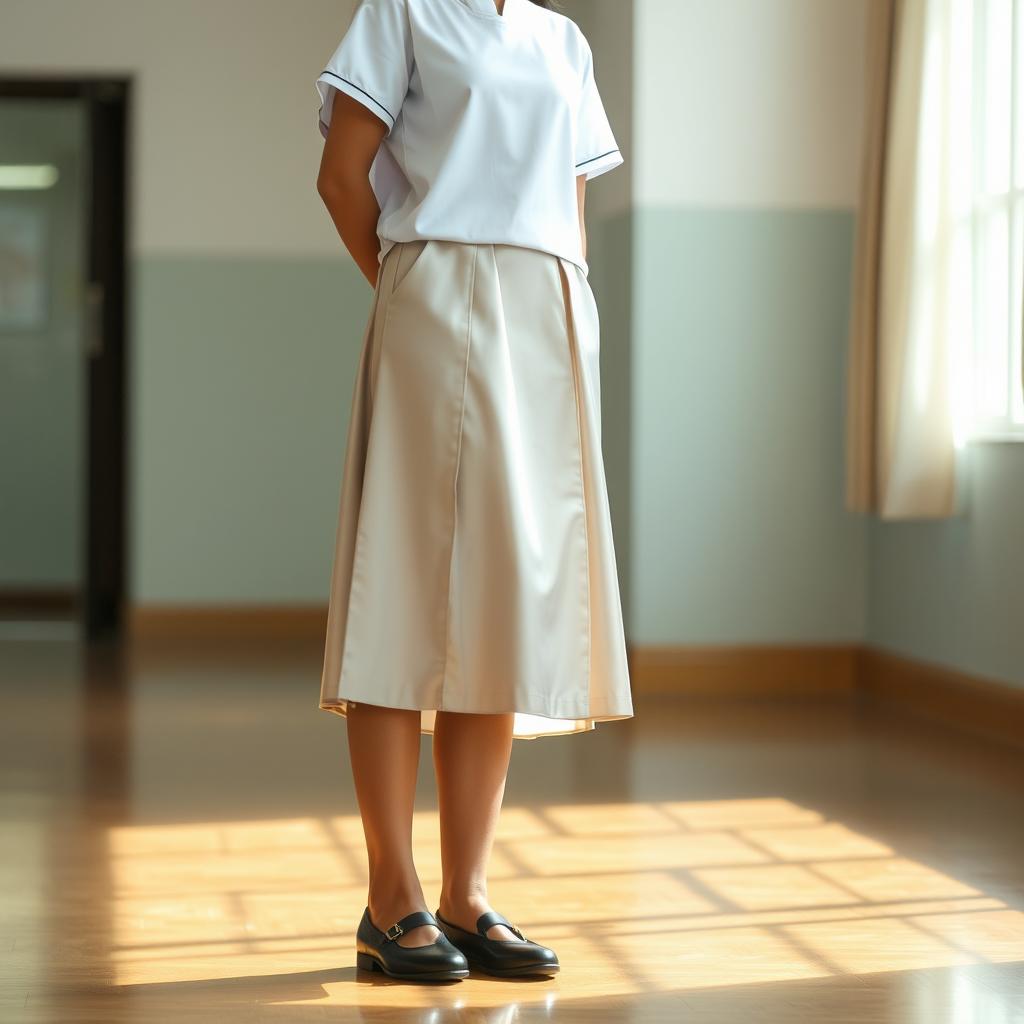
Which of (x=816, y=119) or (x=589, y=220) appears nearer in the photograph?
(x=816, y=119)

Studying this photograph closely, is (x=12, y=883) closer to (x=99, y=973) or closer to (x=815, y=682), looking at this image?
(x=99, y=973)

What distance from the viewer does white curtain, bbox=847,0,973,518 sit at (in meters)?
4.34

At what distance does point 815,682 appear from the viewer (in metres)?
4.95

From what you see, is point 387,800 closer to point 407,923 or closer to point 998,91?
point 407,923

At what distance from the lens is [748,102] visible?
15.7 ft

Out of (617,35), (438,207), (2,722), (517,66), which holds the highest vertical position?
(617,35)

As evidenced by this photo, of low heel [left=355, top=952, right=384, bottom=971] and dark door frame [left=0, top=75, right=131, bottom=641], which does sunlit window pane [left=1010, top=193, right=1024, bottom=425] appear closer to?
low heel [left=355, top=952, right=384, bottom=971]

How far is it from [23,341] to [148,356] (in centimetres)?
125

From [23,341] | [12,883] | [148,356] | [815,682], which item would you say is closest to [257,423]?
[148,356]

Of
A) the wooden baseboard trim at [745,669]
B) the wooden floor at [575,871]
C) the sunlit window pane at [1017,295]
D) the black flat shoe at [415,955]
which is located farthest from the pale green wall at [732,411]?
the black flat shoe at [415,955]

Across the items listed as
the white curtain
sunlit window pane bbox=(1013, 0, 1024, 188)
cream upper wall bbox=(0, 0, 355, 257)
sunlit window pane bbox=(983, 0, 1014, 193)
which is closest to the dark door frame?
cream upper wall bbox=(0, 0, 355, 257)

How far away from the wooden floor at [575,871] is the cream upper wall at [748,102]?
1613 mm

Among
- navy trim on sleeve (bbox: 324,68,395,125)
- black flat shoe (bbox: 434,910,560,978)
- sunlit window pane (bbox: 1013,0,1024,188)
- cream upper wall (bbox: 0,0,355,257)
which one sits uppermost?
cream upper wall (bbox: 0,0,355,257)

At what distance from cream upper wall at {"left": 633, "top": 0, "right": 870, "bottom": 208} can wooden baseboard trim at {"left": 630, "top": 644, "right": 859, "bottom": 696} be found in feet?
4.48
